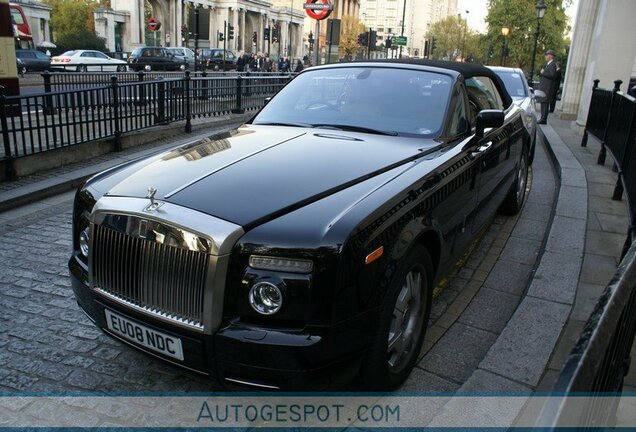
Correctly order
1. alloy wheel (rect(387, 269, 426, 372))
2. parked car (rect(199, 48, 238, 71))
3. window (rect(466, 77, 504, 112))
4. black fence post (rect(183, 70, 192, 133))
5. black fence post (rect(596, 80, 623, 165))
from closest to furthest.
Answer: alloy wheel (rect(387, 269, 426, 372))
window (rect(466, 77, 504, 112))
black fence post (rect(596, 80, 623, 165))
black fence post (rect(183, 70, 192, 133))
parked car (rect(199, 48, 238, 71))

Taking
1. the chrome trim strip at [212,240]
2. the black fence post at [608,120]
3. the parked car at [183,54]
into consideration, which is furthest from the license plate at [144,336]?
the parked car at [183,54]

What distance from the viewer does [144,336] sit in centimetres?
267

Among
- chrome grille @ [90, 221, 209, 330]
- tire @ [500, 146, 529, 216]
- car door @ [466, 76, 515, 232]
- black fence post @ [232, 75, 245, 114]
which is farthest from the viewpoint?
black fence post @ [232, 75, 245, 114]

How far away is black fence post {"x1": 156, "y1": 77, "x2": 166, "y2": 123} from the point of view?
10584 mm

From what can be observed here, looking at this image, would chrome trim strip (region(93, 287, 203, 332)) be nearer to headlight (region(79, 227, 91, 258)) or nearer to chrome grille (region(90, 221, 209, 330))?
chrome grille (region(90, 221, 209, 330))

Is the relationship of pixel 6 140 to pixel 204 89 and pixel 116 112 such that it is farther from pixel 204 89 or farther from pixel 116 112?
pixel 204 89

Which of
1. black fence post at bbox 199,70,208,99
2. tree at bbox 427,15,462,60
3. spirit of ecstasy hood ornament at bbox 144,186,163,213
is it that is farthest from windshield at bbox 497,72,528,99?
tree at bbox 427,15,462,60

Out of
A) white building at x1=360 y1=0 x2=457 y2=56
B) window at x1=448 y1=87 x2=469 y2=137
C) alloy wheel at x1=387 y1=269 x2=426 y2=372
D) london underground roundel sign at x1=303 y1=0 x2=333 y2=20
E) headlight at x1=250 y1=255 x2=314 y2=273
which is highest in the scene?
white building at x1=360 y1=0 x2=457 y2=56

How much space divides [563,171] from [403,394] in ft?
21.5

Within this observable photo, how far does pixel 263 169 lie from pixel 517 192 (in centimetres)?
435

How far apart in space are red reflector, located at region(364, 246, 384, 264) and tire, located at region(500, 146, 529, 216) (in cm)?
409

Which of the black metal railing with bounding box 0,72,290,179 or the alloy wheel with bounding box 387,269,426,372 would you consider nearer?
the alloy wheel with bounding box 387,269,426,372

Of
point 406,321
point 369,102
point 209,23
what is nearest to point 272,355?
point 406,321

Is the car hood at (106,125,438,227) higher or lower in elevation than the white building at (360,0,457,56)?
lower
